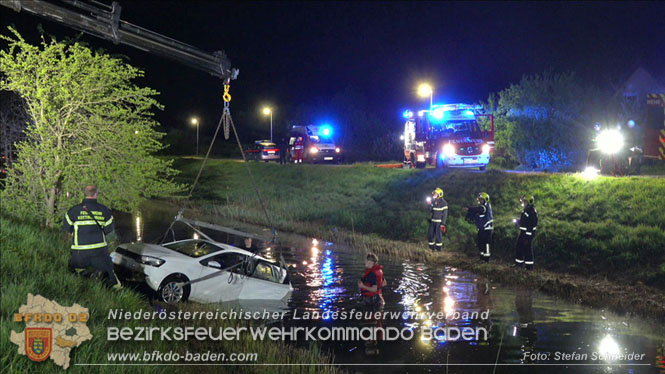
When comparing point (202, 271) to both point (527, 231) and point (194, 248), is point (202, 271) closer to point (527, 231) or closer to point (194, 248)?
point (194, 248)

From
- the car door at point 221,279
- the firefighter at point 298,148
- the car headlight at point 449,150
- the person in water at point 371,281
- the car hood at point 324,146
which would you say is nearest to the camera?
the car door at point 221,279

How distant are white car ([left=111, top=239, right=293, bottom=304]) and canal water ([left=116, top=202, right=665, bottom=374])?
1.10 ft

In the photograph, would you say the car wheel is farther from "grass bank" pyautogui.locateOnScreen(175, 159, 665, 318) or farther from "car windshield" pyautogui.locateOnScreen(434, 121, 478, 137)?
"car windshield" pyautogui.locateOnScreen(434, 121, 478, 137)

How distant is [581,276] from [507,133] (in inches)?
786

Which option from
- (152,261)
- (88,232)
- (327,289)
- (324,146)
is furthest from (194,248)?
(324,146)

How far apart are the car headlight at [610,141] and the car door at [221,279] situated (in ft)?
52.2

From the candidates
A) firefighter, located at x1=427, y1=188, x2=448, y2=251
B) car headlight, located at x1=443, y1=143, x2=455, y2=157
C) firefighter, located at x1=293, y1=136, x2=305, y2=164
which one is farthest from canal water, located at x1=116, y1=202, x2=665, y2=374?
firefighter, located at x1=293, y1=136, x2=305, y2=164

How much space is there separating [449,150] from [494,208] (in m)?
5.13

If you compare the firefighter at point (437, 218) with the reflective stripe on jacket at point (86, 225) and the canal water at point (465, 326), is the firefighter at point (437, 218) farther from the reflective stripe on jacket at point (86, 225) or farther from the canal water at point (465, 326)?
the reflective stripe on jacket at point (86, 225)

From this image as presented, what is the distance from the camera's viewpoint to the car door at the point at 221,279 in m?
10.7

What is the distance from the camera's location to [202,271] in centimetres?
1063

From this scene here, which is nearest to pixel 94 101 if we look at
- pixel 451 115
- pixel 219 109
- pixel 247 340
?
pixel 247 340

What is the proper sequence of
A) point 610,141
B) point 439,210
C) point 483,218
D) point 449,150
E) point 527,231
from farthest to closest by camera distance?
point 449,150
point 610,141
point 439,210
point 483,218
point 527,231

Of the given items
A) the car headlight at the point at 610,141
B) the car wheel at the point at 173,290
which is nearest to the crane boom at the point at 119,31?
the car wheel at the point at 173,290
